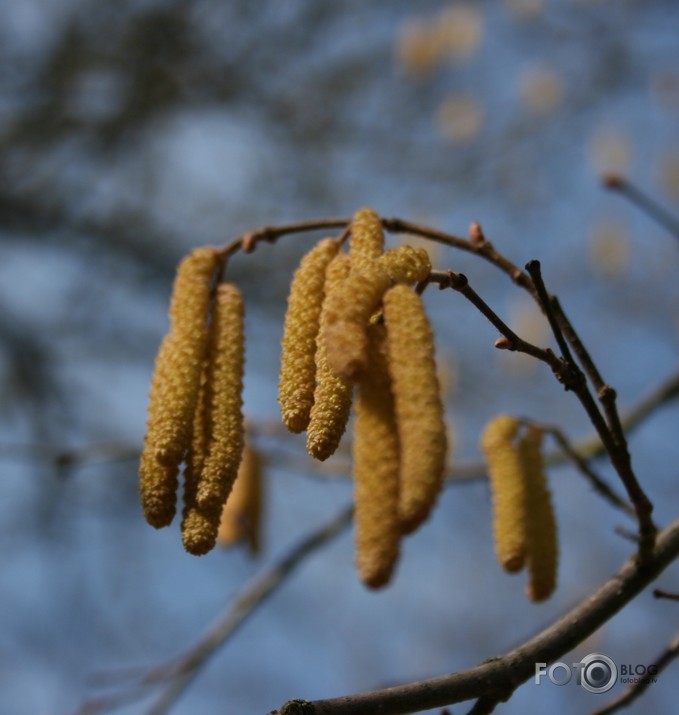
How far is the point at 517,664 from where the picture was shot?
144 cm

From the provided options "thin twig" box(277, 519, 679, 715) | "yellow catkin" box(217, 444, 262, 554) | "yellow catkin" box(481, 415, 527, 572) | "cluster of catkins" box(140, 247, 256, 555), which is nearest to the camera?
"thin twig" box(277, 519, 679, 715)

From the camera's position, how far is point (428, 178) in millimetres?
7168

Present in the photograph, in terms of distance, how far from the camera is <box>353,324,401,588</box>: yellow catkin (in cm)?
118

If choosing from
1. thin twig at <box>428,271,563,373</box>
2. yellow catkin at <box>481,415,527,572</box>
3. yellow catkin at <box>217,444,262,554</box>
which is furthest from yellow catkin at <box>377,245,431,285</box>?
yellow catkin at <box>217,444,262,554</box>

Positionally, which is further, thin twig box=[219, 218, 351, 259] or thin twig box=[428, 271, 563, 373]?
thin twig box=[219, 218, 351, 259]

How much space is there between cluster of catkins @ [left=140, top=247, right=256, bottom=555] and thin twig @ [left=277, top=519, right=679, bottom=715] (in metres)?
0.30

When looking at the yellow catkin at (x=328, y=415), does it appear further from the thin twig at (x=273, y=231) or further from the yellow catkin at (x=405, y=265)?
the thin twig at (x=273, y=231)

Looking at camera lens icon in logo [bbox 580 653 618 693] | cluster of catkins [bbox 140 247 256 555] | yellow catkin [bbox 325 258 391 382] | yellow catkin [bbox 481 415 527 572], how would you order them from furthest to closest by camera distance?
camera lens icon in logo [bbox 580 653 618 693] < yellow catkin [bbox 481 415 527 572] < cluster of catkins [bbox 140 247 256 555] < yellow catkin [bbox 325 258 391 382]

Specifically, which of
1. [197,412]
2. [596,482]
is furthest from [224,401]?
[596,482]

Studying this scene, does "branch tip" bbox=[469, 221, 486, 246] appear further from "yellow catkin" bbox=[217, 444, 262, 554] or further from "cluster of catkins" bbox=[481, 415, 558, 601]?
"yellow catkin" bbox=[217, 444, 262, 554]

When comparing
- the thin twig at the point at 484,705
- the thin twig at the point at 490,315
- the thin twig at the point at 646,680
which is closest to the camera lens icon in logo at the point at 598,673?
the thin twig at the point at 646,680

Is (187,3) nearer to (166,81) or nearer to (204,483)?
(166,81)

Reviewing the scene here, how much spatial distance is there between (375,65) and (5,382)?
12.9ft

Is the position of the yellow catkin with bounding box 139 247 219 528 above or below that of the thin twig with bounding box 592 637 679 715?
above
